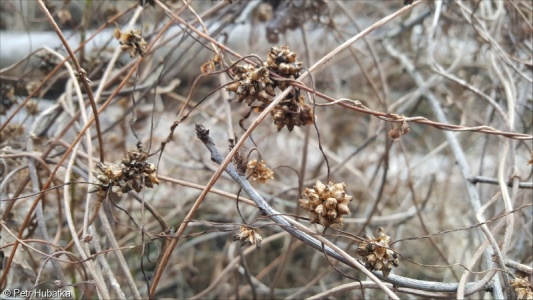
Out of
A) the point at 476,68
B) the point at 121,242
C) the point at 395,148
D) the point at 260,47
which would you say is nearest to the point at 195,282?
the point at 121,242

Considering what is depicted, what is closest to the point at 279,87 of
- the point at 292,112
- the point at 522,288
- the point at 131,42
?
the point at 292,112

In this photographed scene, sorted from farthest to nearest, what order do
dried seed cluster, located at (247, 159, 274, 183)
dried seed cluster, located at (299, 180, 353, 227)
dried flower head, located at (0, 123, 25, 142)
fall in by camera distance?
dried flower head, located at (0, 123, 25, 142), dried seed cluster, located at (247, 159, 274, 183), dried seed cluster, located at (299, 180, 353, 227)

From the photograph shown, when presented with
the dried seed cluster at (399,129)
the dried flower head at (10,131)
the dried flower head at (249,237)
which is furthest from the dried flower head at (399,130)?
the dried flower head at (10,131)

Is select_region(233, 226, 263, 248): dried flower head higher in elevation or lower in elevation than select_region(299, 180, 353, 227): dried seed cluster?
lower

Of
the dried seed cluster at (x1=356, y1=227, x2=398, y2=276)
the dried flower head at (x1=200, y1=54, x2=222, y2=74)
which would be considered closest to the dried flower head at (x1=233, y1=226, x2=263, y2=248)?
the dried seed cluster at (x1=356, y1=227, x2=398, y2=276)

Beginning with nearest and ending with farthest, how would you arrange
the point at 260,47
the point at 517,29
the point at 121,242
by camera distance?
the point at 517,29 → the point at 121,242 → the point at 260,47

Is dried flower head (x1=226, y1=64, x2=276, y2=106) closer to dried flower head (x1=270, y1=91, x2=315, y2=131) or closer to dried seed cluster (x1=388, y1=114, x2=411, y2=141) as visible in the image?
dried flower head (x1=270, y1=91, x2=315, y2=131)

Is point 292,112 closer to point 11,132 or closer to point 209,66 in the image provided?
point 209,66

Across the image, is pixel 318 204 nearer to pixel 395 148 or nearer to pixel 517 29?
pixel 517 29
